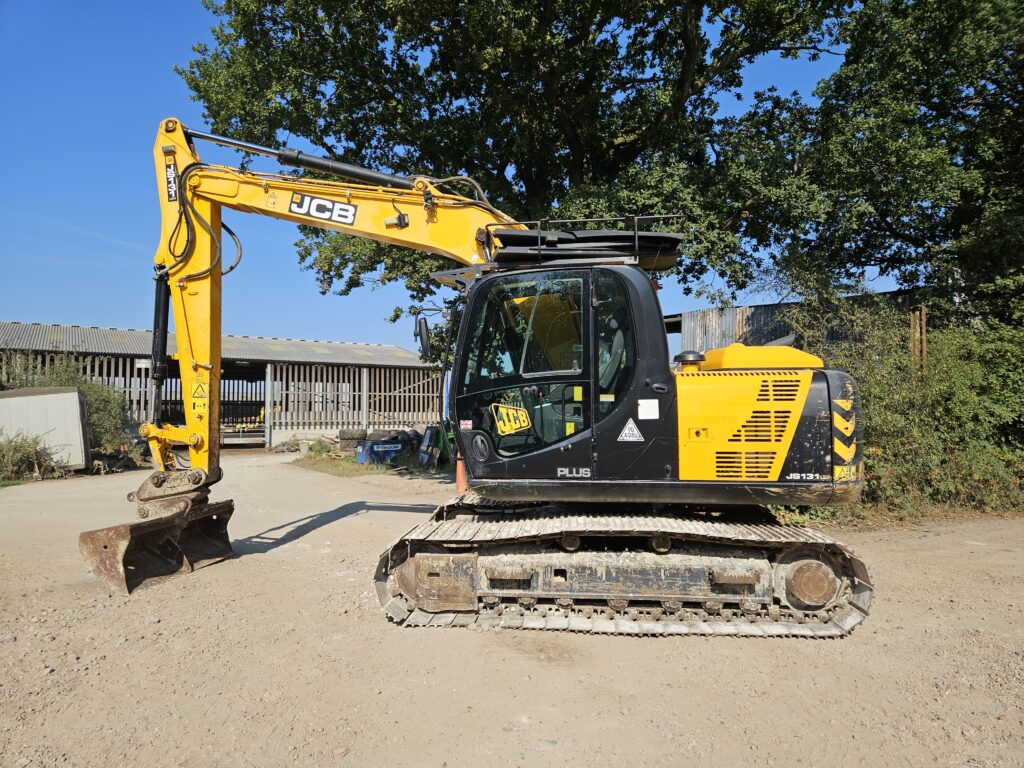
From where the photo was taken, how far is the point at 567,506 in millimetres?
5125

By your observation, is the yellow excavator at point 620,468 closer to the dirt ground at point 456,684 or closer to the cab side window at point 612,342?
the cab side window at point 612,342

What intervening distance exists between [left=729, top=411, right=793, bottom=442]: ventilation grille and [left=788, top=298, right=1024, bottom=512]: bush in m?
5.74

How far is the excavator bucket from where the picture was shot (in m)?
5.56

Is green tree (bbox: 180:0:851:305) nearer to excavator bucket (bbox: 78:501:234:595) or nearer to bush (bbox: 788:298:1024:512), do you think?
bush (bbox: 788:298:1024:512)

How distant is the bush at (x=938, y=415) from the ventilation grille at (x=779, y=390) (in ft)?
18.6

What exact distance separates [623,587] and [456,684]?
137 cm

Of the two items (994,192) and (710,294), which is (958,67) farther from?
(710,294)

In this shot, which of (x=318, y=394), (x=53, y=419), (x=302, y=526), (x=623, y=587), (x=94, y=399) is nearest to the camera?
(x=623, y=587)

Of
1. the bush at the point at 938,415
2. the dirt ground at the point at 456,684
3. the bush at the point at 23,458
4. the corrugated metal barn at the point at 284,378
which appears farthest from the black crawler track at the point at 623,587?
the corrugated metal barn at the point at 284,378

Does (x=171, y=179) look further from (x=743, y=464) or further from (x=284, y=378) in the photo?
(x=284, y=378)

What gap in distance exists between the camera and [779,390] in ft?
15.0

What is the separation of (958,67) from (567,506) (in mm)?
12943

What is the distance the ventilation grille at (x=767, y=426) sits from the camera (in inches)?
179

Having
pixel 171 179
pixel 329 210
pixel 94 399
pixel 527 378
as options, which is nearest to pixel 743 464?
pixel 527 378
